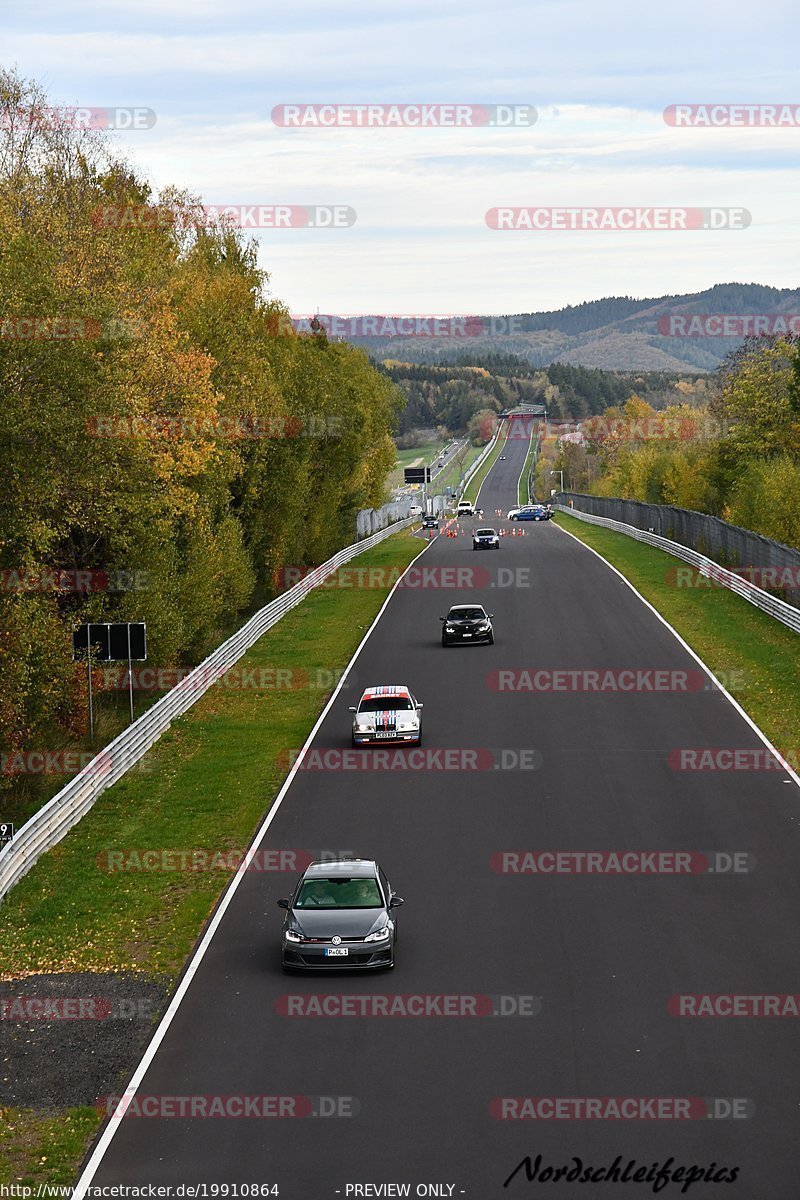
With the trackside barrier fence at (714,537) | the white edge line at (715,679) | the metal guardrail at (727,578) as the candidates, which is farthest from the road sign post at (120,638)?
the trackside barrier fence at (714,537)

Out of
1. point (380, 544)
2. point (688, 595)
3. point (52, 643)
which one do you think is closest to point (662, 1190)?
point (52, 643)

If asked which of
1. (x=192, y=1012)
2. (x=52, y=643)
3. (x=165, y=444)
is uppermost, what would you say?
(x=165, y=444)

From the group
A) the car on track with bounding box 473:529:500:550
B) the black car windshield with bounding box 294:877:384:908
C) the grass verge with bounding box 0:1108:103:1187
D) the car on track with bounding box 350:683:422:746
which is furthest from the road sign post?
the car on track with bounding box 473:529:500:550

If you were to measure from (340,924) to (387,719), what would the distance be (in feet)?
47.5

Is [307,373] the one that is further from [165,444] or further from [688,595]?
[165,444]

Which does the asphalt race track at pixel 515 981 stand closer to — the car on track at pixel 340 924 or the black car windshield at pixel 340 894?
the car on track at pixel 340 924

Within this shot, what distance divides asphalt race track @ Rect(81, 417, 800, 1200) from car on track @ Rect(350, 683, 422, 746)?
63cm

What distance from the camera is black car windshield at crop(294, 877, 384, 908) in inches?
792

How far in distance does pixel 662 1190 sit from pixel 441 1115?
261 centimetres

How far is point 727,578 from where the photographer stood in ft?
198

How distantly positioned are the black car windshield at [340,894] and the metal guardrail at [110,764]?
254 inches

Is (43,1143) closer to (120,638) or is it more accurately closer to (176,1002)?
(176,1002)

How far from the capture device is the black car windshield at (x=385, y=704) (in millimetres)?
34500

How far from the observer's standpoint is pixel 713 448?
9769 centimetres
